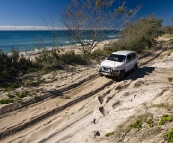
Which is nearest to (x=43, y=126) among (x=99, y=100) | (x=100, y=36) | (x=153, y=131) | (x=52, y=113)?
(x=52, y=113)

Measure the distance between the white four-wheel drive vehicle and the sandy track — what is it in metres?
1.46

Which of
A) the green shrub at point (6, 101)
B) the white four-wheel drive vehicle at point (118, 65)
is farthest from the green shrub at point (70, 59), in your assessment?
the green shrub at point (6, 101)

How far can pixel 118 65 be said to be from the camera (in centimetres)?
1094

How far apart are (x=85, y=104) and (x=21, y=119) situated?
2.88 meters

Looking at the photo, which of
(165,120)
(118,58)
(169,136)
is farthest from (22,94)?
(118,58)

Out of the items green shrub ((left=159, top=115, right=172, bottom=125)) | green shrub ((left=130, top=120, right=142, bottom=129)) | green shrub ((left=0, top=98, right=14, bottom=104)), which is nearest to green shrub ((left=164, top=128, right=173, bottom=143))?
green shrub ((left=159, top=115, right=172, bottom=125))

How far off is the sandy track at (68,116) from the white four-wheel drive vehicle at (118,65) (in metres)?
1.46

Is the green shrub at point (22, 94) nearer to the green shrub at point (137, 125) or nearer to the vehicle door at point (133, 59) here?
the green shrub at point (137, 125)

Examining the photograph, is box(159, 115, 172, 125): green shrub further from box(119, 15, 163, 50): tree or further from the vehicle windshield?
box(119, 15, 163, 50): tree

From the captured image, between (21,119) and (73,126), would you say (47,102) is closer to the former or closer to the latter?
(21,119)

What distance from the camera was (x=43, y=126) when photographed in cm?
620

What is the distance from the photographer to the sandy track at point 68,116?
18.6 ft

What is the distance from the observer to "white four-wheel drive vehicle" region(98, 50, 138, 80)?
10.8 metres

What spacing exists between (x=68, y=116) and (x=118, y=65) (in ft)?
18.1
